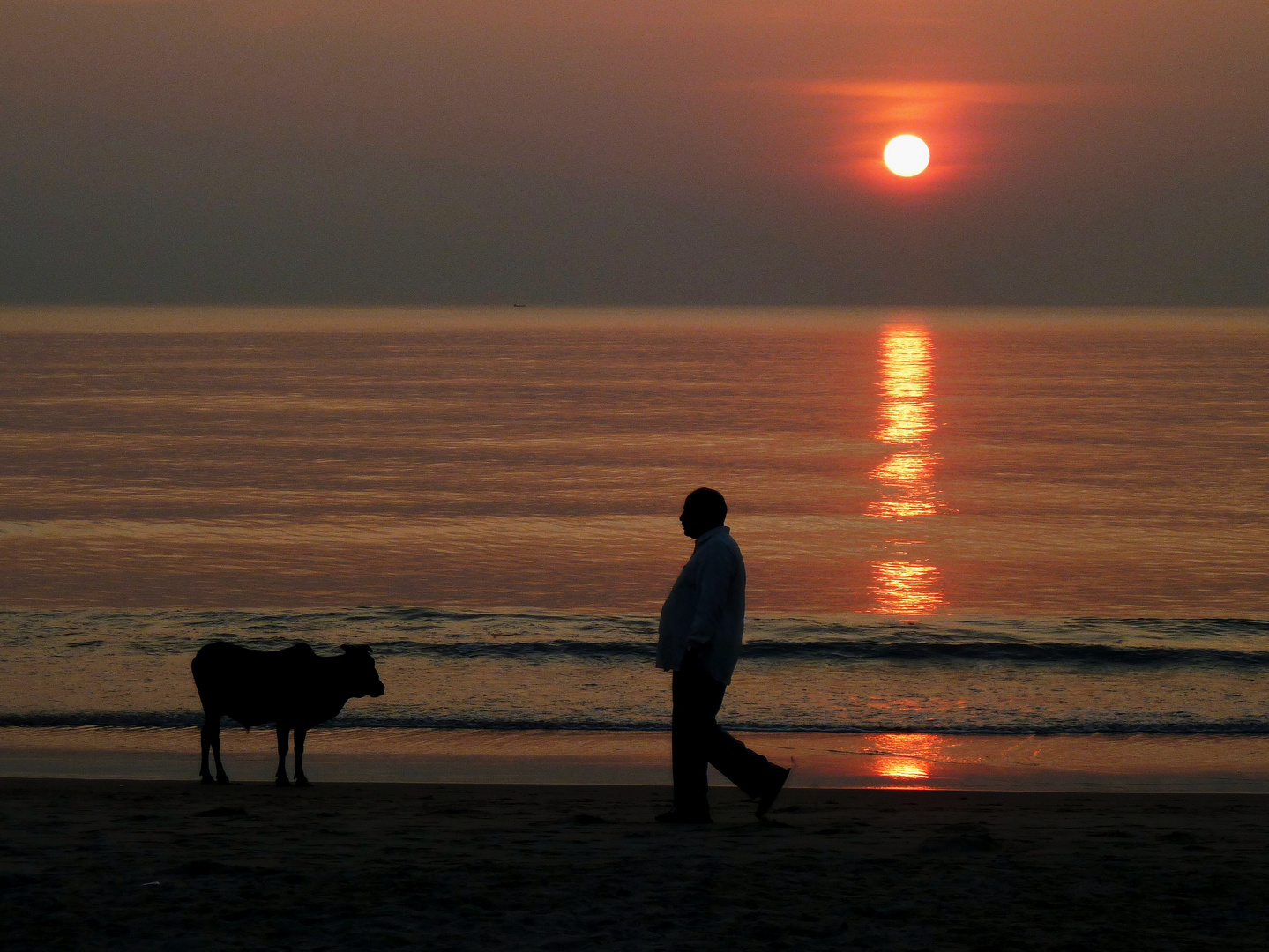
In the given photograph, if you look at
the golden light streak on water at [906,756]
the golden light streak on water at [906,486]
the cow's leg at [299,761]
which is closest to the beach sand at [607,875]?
the cow's leg at [299,761]

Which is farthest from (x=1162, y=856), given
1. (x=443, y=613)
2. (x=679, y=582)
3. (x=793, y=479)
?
(x=793, y=479)

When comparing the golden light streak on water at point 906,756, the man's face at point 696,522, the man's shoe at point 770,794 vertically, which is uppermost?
the man's face at point 696,522

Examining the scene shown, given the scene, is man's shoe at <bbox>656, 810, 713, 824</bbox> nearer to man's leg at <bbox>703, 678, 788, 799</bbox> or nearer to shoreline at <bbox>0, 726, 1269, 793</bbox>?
man's leg at <bbox>703, 678, 788, 799</bbox>

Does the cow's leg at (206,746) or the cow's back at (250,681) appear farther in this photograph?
the cow's leg at (206,746)

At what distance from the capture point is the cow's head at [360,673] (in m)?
9.80

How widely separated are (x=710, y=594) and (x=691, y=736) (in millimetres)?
920

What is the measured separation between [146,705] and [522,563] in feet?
39.3

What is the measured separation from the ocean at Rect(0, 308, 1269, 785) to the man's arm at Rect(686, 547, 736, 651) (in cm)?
584

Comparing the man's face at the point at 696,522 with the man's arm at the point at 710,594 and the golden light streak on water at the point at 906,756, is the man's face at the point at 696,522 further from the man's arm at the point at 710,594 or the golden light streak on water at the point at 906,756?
the golden light streak on water at the point at 906,756

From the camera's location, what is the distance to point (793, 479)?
3972 cm

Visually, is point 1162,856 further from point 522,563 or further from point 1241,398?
point 1241,398

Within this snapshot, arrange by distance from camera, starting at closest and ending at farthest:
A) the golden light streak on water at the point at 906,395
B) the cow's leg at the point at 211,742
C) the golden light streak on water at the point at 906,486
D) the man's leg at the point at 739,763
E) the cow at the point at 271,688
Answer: the man's leg at the point at 739,763 < the cow at the point at 271,688 < the cow's leg at the point at 211,742 < the golden light streak on water at the point at 906,486 < the golden light streak on water at the point at 906,395

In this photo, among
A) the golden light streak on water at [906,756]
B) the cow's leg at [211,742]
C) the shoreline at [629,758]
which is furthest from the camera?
the golden light streak on water at [906,756]

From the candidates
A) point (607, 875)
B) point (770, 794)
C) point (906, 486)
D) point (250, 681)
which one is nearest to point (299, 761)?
point (250, 681)
